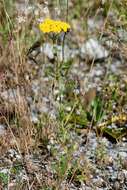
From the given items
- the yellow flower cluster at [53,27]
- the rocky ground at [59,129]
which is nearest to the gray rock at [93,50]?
the rocky ground at [59,129]

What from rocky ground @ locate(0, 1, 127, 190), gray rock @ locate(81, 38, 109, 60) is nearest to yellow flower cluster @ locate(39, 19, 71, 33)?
rocky ground @ locate(0, 1, 127, 190)

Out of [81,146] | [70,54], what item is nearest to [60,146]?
[81,146]

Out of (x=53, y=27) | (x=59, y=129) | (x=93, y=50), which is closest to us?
(x=53, y=27)

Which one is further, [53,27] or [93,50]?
[93,50]

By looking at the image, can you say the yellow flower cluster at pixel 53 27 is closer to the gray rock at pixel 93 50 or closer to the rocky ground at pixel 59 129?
the rocky ground at pixel 59 129

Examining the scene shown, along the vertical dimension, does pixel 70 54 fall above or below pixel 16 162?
above

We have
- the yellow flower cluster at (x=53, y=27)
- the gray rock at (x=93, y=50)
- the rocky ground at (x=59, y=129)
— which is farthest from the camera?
the gray rock at (x=93, y=50)

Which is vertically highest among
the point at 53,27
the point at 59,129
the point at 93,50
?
the point at 53,27

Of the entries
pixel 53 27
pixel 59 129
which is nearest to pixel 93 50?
pixel 59 129

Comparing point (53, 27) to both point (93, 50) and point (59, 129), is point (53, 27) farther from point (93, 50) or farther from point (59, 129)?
point (93, 50)

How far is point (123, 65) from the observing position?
149 inches

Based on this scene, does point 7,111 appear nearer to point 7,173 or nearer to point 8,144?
point 8,144

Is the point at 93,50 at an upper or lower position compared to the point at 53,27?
lower

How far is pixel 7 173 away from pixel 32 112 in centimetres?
69
